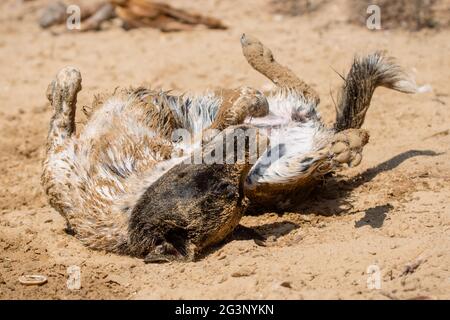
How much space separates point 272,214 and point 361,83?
1.19 m

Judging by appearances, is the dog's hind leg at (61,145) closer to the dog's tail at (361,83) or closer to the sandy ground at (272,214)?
the sandy ground at (272,214)

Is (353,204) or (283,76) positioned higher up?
(283,76)

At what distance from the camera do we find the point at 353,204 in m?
5.16

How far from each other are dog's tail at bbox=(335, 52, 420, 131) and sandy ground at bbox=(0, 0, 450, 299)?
458 millimetres

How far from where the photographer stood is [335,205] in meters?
5.24

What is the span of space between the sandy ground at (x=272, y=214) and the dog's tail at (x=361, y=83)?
458 mm

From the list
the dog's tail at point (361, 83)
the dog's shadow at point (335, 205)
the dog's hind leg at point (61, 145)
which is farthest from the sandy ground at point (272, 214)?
the dog's tail at point (361, 83)

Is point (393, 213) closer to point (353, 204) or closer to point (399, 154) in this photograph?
point (353, 204)

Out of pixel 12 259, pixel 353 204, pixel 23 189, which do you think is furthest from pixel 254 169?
pixel 23 189

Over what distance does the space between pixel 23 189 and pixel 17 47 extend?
341 cm

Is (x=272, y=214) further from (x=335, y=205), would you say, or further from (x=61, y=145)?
(x=61, y=145)

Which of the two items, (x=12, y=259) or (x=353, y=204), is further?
(x=353, y=204)

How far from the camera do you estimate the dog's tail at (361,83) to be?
549 cm

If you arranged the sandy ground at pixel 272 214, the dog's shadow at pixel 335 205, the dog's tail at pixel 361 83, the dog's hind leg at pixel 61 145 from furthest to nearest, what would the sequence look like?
the dog's tail at pixel 361 83
the dog's hind leg at pixel 61 145
the dog's shadow at pixel 335 205
the sandy ground at pixel 272 214
